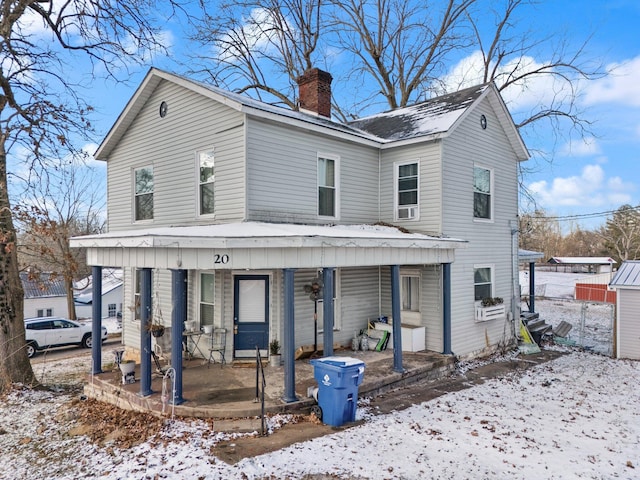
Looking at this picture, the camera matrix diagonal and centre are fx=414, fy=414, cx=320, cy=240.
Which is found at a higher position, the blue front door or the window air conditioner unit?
the window air conditioner unit

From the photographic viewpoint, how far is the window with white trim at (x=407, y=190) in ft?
37.7

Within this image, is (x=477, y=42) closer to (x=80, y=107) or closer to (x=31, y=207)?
(x=80, y=107)

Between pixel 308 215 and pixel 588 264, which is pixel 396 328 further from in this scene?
pixel 588 264

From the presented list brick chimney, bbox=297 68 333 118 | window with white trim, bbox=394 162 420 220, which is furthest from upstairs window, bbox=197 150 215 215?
window with white trim, bbox=394 162 420 220

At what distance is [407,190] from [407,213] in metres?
0.66

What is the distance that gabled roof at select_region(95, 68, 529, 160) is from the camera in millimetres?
9734

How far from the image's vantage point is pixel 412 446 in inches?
237

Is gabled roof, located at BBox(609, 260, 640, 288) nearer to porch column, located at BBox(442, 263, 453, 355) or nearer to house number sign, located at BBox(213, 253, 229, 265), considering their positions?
porch column, located at BBox(442, 263, 453, 355)

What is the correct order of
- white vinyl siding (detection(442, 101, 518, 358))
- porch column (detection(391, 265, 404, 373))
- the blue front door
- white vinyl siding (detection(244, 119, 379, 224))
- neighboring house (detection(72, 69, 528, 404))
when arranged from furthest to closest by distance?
white vinyl siding (detection(442, 101, 518, 358))
the blue front door
white vinyl siding (detection(244, 119, 379, 224))
porch column (detection(391, 265, 404, 373))
neighboring house (detection(72, 69, 528, 404))

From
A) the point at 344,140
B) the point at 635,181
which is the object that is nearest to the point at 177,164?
the point at 344,140

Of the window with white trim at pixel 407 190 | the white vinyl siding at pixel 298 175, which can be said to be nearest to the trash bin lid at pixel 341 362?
the white vinyl siding at pixel 298 175

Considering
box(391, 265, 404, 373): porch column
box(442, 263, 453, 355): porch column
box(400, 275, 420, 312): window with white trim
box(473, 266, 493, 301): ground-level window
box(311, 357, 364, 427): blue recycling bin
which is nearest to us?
box(311, 357, 364, 427): blue recycling bin

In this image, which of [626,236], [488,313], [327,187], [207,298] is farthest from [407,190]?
[626,236]

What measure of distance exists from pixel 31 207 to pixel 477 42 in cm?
2347
